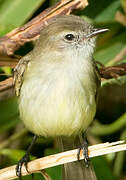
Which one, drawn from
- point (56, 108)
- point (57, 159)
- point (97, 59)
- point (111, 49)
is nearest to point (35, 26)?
point (56, 108)

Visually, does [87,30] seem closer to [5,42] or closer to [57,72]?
[57,72]

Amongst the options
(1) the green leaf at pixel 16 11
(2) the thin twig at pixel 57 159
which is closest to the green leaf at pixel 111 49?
(1) the green leaf at pixel 16 11

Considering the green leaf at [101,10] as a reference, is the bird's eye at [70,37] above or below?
below

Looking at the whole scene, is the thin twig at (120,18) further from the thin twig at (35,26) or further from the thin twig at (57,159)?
the thin twig at (57,159)

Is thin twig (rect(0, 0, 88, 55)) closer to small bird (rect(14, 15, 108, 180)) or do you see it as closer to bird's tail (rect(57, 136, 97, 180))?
small bird (rect(14, 15, 108, 180))

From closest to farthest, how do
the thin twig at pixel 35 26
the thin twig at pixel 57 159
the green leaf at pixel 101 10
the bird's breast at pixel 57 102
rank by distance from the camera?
Result: the thin twig at pixel 57 159 < the bird's breast at pixel 57 102 < the thin twig at pixel 35 26 < the green leaf at pixel 101 10

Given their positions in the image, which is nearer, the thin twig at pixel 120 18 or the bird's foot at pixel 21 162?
the bird's foot at pixel 21 162

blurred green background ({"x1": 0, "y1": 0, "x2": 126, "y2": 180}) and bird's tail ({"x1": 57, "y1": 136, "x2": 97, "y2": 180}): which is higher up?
blurred green background ({"x1": 0, "y1": 0, "x2": 126, "y2": 180})

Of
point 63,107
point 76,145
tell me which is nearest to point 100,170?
point 76,145

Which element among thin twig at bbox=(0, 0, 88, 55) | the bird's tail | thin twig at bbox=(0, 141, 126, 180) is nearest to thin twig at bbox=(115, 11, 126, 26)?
thin twig at bbox=(0, 0, 88, 55)

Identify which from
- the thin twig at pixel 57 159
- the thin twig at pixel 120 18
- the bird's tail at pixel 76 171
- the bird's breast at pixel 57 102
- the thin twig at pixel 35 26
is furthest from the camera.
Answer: the thin twig at pixel 120 18
